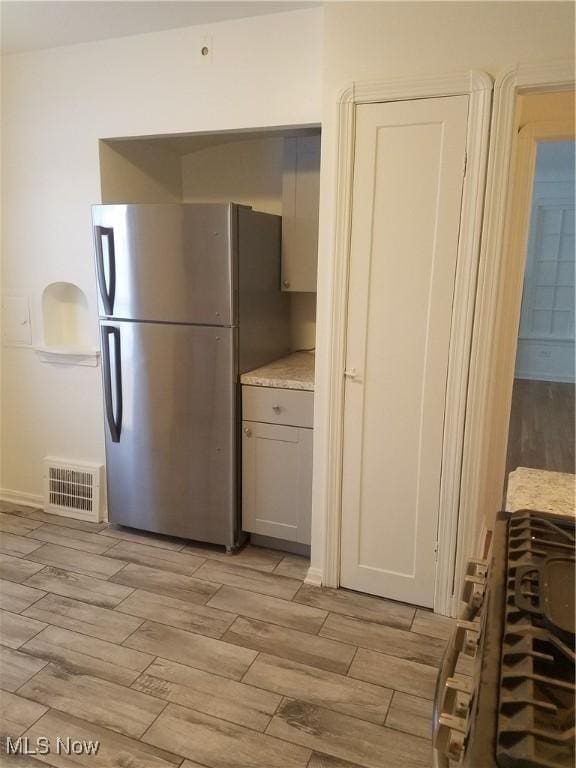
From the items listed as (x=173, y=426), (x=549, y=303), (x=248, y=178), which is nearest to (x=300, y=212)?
(x=248, y=178)

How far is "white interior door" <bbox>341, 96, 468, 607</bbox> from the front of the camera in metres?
2.12

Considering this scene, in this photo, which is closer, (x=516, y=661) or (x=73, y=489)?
(x=516, y=661)

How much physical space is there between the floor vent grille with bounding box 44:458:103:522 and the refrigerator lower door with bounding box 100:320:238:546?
0.80 feet

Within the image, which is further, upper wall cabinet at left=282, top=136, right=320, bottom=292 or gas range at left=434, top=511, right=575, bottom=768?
upper wall cabinet at left=282, top=136, right=320, bottom=292

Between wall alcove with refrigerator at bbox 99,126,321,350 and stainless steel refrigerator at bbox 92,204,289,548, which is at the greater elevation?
wall alcove with refrigerator at bbox 99,126,321,350

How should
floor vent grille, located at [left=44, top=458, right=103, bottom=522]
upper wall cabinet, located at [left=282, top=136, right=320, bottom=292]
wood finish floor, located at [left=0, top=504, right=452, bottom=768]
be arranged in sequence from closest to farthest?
wood finish floor, located at [left=0, top=504, right=452, bottom=768], upper wall cabinet, located at [left=282, top=136, right=320, bottom=292], floor vent grille, located at [left=44, top=458, right=103, bottom=522]

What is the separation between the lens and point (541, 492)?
1.25 m

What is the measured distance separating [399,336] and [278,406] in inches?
28.6

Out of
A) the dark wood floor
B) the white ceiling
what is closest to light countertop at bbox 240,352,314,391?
the white ceiling

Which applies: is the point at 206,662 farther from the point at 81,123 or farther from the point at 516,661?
the point at 81,123

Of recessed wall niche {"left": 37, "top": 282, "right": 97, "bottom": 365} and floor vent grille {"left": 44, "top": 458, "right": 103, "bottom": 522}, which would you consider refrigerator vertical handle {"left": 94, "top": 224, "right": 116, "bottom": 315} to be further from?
floor vent grille {"left": 44, "top": 458, "right": 103, "bottom": 522}

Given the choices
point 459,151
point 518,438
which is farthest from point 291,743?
point 518,438

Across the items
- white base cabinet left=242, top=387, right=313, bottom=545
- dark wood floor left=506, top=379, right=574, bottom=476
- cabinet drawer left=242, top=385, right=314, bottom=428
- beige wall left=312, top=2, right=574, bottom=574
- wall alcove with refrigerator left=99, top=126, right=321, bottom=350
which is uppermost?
beige wall left=312, top=2, right=574, bottom=574

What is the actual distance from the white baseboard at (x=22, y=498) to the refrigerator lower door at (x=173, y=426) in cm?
73
